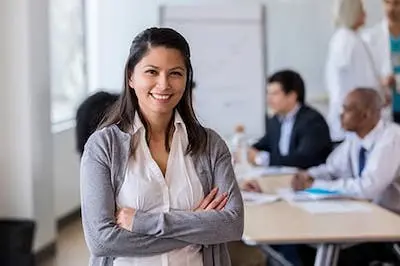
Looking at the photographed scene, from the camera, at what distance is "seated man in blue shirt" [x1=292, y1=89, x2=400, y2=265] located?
370cm

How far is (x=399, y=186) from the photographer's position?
3756mm

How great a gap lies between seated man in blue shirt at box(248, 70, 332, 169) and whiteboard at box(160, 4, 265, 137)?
139 cm

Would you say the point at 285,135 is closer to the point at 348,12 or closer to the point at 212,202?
the point at 348,12

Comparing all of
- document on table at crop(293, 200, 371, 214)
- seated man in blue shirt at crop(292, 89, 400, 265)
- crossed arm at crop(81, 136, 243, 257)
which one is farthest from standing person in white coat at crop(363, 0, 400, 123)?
crossed arm at crop(81, 136, 243, 257)

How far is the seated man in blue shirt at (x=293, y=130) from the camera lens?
4633mm

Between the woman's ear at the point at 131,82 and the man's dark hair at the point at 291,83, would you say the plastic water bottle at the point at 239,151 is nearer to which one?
the man's dark hair at the point at 291,83

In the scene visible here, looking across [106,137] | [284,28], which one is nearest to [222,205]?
[106,137]

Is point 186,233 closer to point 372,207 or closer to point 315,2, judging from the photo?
point 372,207

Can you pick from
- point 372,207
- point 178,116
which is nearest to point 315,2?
point 372,207

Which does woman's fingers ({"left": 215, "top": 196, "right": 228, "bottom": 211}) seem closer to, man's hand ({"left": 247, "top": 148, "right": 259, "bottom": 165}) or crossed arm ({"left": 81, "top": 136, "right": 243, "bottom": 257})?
crossed arm ({"left": 81, "top": 136, "right": 243, "bottom": 257})

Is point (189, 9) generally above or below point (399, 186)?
above

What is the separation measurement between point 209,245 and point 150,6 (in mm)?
4961

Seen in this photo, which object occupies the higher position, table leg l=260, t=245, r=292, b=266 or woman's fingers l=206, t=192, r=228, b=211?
woman's fingers l=206, t=192, r=228, b=211

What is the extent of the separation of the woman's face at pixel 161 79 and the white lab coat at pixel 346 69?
161 inches
